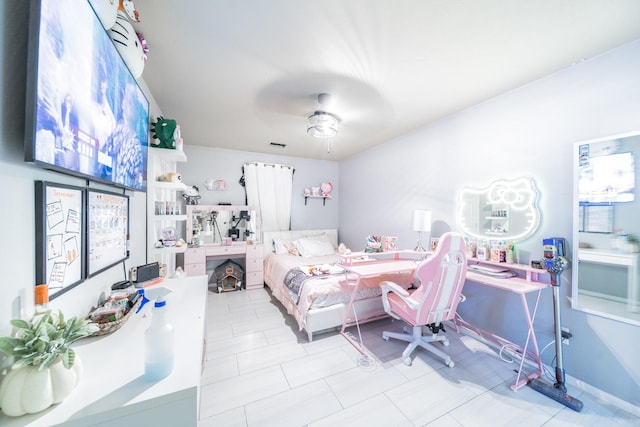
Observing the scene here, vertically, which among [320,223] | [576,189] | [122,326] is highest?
[576,189]

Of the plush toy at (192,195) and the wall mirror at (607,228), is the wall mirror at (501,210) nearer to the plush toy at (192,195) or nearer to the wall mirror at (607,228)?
the wall mirror at (607,228)

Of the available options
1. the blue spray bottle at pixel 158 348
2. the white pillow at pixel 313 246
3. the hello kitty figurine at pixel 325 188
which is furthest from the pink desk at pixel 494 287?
the hello kitty figurine at pixel 325 188

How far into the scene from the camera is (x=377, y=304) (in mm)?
2701

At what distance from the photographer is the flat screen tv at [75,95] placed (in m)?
0.70

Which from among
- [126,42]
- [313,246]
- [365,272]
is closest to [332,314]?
[365,272]

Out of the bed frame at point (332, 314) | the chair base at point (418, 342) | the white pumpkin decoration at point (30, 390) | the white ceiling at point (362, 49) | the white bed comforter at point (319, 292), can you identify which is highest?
the white ceiling at point (362, 49)

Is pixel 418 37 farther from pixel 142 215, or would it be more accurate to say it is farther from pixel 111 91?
pixel 142 215

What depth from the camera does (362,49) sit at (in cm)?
162

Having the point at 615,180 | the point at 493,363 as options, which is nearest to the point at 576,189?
the point at 615,180

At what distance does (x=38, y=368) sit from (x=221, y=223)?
361cm

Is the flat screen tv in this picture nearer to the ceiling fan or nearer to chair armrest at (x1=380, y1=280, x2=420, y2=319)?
the ceiling fan

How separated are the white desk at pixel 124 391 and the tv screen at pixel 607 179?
8.94 feet

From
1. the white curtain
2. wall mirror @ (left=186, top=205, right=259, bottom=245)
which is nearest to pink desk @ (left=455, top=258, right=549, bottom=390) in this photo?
the white curtain

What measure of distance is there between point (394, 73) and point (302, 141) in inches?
78.4
